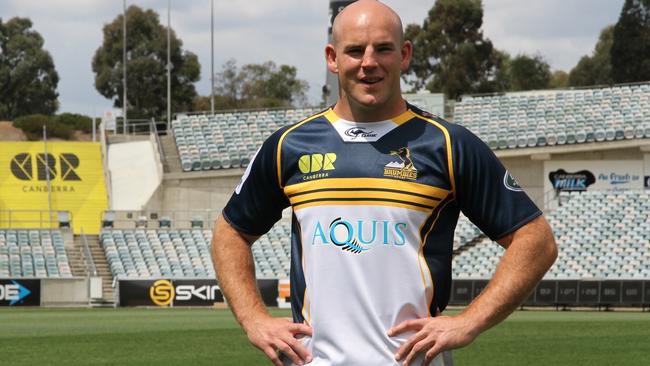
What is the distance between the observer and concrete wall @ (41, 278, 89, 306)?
36.9 m

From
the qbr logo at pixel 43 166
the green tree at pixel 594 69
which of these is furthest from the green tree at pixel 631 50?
the qbr logo at pixel 43 166

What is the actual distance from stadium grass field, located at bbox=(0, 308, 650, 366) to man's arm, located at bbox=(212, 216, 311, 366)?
12.4m

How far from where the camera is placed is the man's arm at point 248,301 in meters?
3.64

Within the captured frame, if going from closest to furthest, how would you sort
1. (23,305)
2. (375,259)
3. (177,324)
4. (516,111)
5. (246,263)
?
1. (375,259)
2. (246,263)
3. (177,324)
4. (23,305)
5. (516,111)

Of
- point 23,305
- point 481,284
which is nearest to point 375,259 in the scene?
point 481,284

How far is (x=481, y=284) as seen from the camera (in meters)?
33.7

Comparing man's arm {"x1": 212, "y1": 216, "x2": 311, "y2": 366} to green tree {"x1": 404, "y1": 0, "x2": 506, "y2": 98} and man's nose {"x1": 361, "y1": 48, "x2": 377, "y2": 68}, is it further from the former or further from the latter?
green tree {"x1": 404, "y1": 0, "x2": 506, "y2": 98}

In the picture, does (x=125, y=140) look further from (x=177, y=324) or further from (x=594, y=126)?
(x=177, y=324)

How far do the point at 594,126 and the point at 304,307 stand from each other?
4751 cm

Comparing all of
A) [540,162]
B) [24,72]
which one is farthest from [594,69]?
[540,162]

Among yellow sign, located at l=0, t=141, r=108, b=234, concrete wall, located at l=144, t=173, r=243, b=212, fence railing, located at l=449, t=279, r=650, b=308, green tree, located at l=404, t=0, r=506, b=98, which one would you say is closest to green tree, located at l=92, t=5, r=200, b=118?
green tree, located at l=404, t=0, r=506, b=98

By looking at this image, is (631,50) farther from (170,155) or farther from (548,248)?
(548,248)

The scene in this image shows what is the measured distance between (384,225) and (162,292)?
3329 cm

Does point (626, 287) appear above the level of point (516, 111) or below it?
below
